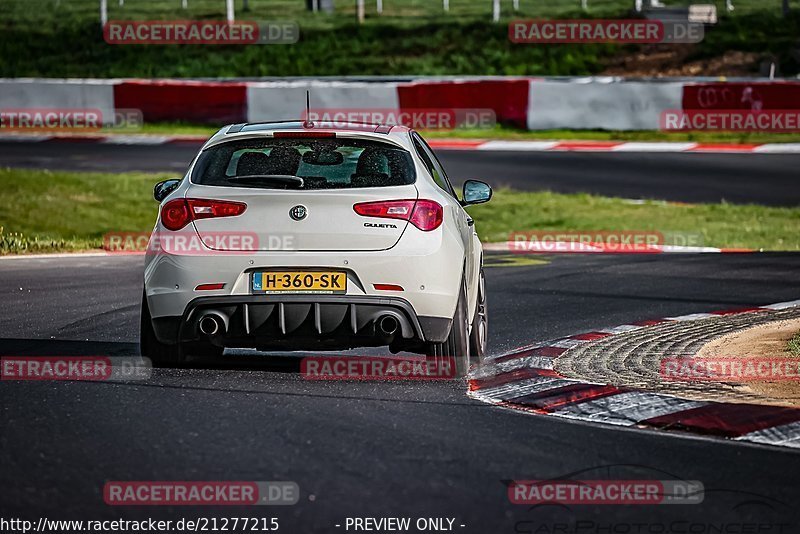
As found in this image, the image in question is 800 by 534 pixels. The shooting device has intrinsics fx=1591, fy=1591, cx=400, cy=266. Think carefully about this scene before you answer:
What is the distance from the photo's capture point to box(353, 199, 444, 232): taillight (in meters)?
8.48

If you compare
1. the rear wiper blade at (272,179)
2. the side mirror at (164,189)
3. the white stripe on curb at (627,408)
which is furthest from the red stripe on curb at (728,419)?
the side mirror at (164,189)

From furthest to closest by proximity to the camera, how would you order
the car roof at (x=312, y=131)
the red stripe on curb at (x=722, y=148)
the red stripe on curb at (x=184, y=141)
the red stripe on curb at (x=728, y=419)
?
the red stripe on curb at (x=184, y=141), the red stripe on curb at (x=722, y=148), the car roof at (x=312, y=131), the red stripe on curb at (x=728, y=419)

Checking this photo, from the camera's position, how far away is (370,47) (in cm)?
4584

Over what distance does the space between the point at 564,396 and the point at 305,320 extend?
1.41 meters

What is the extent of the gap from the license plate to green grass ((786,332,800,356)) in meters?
2.81

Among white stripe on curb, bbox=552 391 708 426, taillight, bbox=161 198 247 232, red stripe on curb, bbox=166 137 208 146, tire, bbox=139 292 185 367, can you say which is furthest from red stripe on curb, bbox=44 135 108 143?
white stripe on curb, bbox=552 391 708 426

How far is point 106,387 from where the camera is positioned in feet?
27.4

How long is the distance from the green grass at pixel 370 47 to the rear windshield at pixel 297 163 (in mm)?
32396

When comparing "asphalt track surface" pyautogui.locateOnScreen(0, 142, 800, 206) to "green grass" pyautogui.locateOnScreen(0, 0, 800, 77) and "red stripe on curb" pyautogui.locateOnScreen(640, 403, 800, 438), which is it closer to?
"green grass" pyautogui.locateOnScreen(0, 0, 800, 77)

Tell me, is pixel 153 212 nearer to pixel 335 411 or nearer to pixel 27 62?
pixel 335 411

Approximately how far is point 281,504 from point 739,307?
7.32 metres

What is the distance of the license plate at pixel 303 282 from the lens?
8359mm

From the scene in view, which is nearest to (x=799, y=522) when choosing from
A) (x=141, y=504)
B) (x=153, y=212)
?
(x=141, y=504)

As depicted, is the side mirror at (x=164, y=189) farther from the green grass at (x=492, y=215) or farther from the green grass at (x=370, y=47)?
the green grass at (x=370, y=47)
